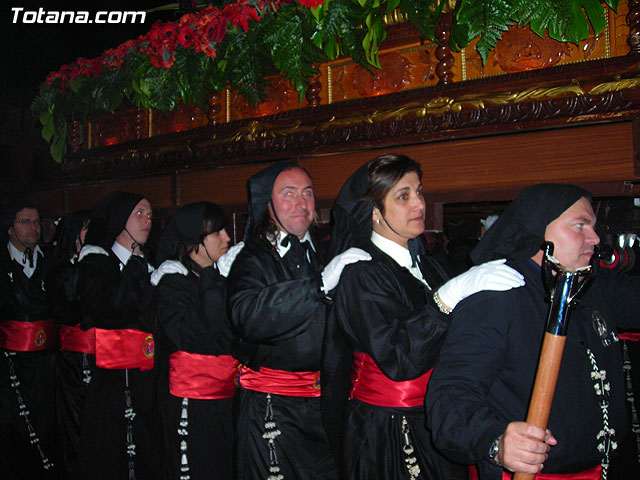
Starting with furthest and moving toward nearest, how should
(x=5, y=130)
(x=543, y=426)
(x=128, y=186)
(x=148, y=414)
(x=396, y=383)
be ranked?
1. (x=5, y=130)
2. (x=128, y=186)
3. (x=148, y=414)
4. (x=396, y=383)
5. (x=543, y=426)

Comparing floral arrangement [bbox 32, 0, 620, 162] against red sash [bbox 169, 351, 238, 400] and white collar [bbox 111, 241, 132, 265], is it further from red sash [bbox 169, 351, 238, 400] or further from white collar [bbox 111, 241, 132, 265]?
red sash [bbox 169, 351, 238, 400]

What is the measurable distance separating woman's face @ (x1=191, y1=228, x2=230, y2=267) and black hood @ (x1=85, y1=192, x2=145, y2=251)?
2.65 feet

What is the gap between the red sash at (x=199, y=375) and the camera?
3238 millimetres

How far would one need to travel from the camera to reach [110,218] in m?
4.10

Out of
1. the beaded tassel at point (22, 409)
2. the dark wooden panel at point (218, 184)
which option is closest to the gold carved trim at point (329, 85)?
the dark wooden panel at point (218, 184)

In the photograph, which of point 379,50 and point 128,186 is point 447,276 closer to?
point 379,50

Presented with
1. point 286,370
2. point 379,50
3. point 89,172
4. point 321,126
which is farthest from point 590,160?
point 89,172

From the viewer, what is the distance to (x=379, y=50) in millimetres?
3232

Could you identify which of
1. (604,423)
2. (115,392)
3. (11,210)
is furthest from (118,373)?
(604,423)

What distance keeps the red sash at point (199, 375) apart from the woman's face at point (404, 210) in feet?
4.93

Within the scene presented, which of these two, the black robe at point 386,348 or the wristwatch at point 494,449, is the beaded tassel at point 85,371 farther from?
the wristwatch at point 494,449

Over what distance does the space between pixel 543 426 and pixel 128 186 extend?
13.1 ft

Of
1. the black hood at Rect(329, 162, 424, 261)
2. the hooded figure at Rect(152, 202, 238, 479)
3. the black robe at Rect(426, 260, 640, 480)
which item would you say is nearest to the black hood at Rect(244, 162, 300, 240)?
the black hood at Rect(329, 162, 424, 261)

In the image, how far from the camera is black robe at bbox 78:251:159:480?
3846 mm
